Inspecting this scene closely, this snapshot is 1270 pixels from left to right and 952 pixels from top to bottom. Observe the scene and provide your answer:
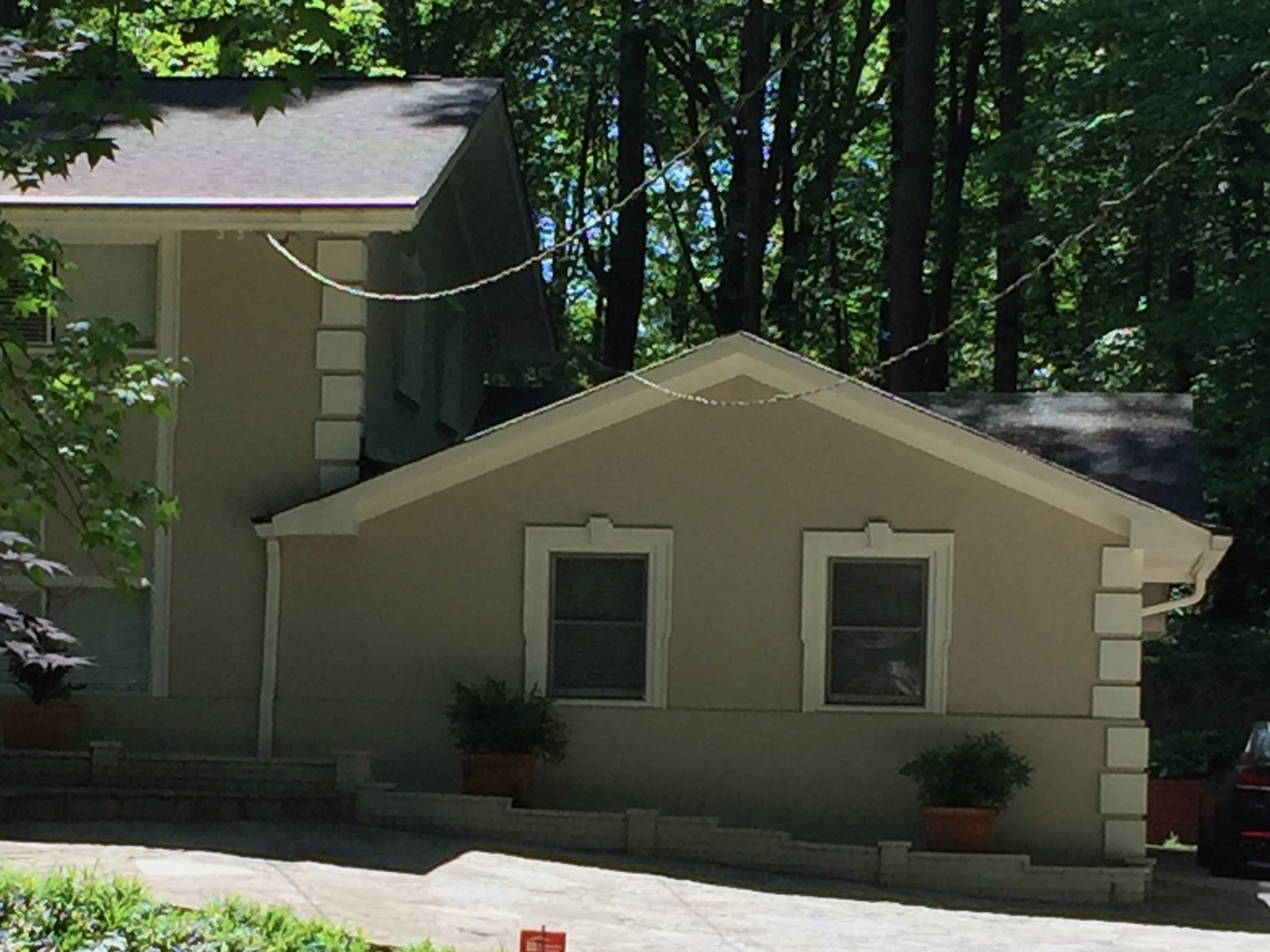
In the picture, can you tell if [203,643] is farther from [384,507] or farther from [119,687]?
[384,507]

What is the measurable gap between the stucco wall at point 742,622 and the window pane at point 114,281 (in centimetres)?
258

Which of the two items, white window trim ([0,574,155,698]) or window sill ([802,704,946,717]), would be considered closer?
window sill ([802,704,946,717])

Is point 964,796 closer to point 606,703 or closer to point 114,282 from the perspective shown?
point 606,703

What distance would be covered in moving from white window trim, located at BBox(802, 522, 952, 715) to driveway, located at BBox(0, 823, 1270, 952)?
174 centimetres

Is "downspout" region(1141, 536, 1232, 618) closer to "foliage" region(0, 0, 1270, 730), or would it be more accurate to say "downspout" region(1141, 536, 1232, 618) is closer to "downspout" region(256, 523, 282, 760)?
"foliage" region(0, 0, 1270, 730)

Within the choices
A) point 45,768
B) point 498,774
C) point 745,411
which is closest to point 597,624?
point 498,774

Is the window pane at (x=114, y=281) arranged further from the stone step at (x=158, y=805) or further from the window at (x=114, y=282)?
the stone step at (x=158, y=805)

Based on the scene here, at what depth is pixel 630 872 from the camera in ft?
46.3

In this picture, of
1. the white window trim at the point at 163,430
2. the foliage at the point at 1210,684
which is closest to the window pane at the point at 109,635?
the white window trim at the point at 163,430

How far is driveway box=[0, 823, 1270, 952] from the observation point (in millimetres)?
11680

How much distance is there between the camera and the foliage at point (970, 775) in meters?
15.3

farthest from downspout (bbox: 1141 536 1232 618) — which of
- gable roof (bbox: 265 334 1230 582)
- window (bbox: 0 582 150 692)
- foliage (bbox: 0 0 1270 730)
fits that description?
window (bbox: 0 582 150 692)

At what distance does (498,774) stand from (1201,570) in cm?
570

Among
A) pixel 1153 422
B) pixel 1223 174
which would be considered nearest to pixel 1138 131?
pixel 1223 174
